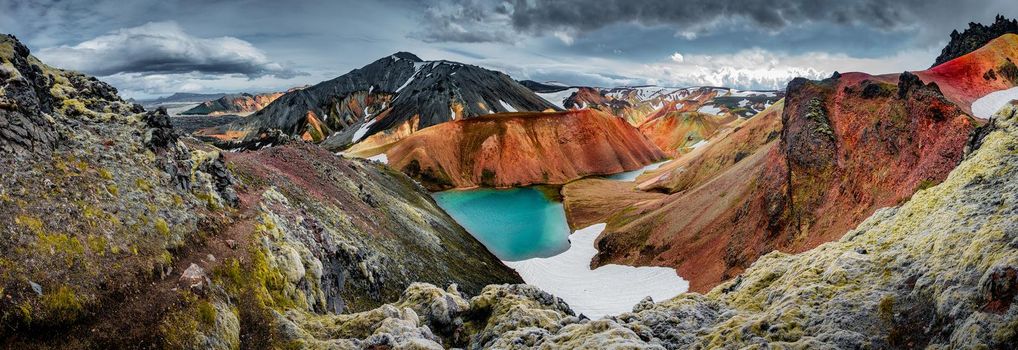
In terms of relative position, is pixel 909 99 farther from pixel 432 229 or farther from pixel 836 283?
pixel 432 229

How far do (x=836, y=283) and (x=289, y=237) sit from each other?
22.8 meters

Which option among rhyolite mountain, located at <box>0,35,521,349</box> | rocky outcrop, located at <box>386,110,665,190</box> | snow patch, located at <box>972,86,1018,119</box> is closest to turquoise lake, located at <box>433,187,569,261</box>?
rocky outcrop, located at <box>386,110,665,190</box>

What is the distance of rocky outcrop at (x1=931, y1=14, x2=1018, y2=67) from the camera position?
119 meters

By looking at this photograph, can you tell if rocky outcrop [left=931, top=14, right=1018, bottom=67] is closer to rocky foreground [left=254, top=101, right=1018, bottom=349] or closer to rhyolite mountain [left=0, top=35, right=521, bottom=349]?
rocky foreground [left=254, top=101, right=1018, bottom=349]

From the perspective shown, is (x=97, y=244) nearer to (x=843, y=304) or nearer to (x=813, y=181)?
(x=843, y=304)

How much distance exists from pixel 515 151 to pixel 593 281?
272 feet

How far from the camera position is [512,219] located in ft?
277

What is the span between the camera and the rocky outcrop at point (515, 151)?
123750 mm

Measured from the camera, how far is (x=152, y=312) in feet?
46.3

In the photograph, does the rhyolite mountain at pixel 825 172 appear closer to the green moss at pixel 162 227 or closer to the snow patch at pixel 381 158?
the green moss at pixel 162 227

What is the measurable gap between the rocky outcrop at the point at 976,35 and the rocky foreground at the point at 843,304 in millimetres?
137175

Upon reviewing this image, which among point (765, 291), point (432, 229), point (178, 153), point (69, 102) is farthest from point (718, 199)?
point (69, 102)

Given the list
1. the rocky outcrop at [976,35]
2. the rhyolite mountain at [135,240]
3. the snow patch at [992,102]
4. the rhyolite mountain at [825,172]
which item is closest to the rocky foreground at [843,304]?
the rhyolite mountain at [135,240]

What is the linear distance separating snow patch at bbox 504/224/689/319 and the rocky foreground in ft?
66.0
